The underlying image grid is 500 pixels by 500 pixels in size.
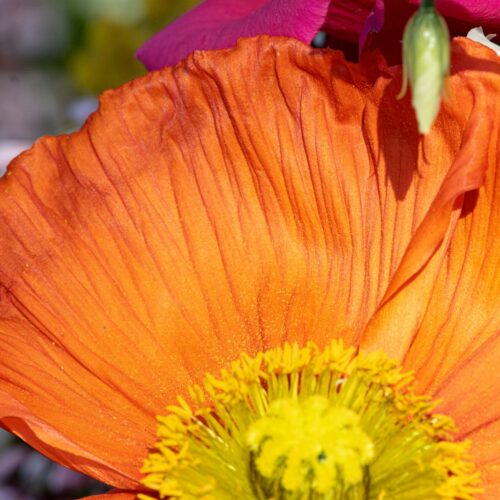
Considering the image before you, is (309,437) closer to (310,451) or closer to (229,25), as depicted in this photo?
(310,451)

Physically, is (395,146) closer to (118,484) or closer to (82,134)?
(82,134)

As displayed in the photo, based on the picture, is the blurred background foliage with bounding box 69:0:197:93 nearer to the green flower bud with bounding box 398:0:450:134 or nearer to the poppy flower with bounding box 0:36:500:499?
the poppy flower with bounding box 0:36:500:499

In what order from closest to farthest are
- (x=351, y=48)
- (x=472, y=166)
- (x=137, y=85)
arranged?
(x=472, y=166) → (x=137, y=85) → (x=351, y=48)

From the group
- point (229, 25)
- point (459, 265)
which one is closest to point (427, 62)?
point (459, 265)

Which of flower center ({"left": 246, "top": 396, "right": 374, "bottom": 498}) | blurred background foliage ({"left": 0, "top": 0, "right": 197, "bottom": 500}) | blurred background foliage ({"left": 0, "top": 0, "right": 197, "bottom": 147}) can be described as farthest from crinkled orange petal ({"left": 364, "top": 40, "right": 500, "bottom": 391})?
blurred background foliage ({"left": 0, "top": 0, "right": 197, "bottom": 147})

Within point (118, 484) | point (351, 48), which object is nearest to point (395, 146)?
point (351, 48)

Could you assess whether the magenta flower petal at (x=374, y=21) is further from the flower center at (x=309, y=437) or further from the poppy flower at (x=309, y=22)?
the flower center at (x=309, y=437)
